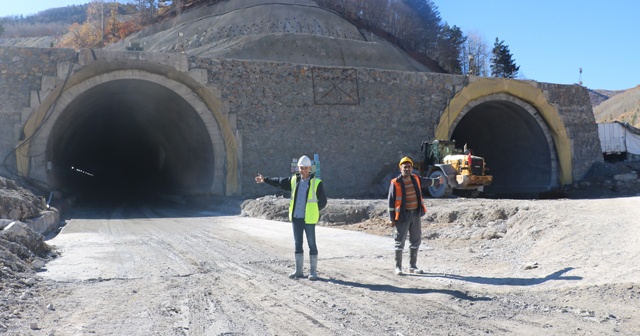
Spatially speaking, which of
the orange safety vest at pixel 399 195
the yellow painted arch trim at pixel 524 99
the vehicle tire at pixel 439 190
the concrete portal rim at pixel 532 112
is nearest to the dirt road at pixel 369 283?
the orange safety vest at pixel 399 195

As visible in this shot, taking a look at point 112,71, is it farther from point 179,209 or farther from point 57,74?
point 179,209

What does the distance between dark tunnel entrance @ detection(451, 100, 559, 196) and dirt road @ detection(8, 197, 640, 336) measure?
15958mm

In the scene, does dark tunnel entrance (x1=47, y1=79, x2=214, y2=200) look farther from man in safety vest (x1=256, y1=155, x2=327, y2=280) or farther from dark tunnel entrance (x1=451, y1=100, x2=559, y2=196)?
man in safety vest (x1=256, y1=155, x2=327, y2=280)

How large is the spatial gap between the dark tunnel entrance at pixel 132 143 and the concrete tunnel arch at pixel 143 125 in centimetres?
6

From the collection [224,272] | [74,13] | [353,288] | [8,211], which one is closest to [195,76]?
[8,211]

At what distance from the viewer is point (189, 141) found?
27078 millimetres

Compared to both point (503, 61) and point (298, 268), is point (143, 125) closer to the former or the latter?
point (298, 268)

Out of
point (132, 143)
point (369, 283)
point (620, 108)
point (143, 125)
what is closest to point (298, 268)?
point (369, 283)

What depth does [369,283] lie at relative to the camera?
7898mm

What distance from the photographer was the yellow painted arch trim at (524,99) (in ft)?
84.5

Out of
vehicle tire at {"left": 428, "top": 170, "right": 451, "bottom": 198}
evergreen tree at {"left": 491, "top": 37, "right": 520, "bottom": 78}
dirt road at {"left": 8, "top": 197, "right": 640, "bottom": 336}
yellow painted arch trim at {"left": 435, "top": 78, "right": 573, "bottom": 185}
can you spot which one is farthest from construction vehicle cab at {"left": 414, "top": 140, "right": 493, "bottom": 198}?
evergreen tree at {"left": 491, "top": 37, "right": 520, "bottom": 78}

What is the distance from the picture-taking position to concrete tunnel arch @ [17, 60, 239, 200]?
2052cm

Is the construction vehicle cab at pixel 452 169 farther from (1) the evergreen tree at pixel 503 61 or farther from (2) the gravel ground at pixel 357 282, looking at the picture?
(1) the evergreen tree at pixel 503 61

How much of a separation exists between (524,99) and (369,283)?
21544 mm
